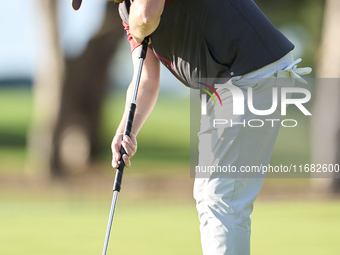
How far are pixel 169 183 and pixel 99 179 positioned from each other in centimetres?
149

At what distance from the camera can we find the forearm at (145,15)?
2855 mm

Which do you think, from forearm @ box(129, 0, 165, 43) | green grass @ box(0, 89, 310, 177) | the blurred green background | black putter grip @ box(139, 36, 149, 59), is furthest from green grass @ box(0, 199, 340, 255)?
green grass @ box(0, 89, 310, 177)

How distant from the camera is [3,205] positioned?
364 inches

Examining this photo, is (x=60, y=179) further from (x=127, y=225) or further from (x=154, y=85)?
(x=154, y=85)

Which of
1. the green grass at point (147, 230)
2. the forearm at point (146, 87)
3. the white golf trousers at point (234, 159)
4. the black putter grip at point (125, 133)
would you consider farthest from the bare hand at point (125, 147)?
the green grass at point (147, 230)

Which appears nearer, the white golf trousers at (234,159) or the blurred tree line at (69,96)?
the white golf trousers at (234,159)

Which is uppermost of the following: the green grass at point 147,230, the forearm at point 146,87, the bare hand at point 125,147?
the forearm at point 146,87

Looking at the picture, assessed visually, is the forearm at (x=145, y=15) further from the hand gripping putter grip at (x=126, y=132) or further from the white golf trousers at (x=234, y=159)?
the white golf trousers at (x=234, y=159)

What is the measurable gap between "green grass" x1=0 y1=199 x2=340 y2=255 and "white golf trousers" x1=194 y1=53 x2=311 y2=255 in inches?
86.0

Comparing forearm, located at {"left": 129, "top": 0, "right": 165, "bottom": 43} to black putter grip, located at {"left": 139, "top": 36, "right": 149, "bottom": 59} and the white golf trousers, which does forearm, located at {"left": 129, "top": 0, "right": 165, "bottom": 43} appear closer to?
black putter grip, located at {"left": 139, "top": 36, "right": 149, "bottom": 59}

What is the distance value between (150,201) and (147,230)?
4170 mm

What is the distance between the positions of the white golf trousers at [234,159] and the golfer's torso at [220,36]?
2.8 inches

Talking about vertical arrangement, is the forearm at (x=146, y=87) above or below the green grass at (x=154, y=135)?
below

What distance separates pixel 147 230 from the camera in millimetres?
6281
